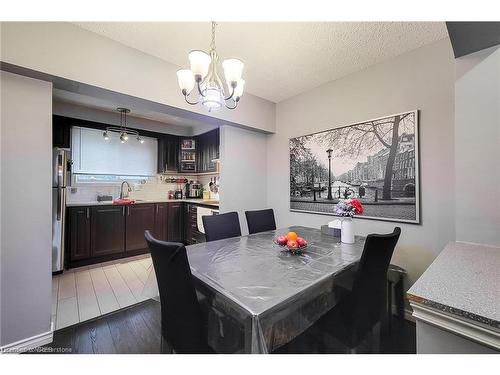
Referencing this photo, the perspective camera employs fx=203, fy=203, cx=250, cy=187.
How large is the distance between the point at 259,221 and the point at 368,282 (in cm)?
135

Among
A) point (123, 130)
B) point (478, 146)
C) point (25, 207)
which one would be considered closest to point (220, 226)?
point (25, 207)

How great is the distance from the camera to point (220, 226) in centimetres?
205

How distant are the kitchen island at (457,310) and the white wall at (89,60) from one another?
94.9 inches

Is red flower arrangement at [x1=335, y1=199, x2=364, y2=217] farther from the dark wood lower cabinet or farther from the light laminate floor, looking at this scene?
the dark wood lower cabinet

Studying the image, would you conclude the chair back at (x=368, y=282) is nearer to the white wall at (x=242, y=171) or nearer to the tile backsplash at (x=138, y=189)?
the white wall at (x=242, y=171)

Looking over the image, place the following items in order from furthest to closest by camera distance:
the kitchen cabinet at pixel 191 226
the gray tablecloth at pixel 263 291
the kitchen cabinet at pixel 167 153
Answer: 1. the kitchen cabinet at pixel 167 153
2. the kitchen cabinet at pixel 191 226
3. the gray tablecloth at pixel 263 291

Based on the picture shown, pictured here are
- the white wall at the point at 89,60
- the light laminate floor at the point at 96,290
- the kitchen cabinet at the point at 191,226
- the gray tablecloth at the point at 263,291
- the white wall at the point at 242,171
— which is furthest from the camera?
the kitchen cabinet at the point at 191,226

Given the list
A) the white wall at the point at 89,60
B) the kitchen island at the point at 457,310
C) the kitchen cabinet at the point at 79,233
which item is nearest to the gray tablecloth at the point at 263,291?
the kitchen island at the point at 457,310

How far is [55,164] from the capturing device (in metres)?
2.73

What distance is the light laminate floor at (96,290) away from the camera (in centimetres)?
190

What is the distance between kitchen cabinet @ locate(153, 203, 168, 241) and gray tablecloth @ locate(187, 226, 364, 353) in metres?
2.50

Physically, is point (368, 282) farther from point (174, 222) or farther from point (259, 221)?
point (174, 222)
